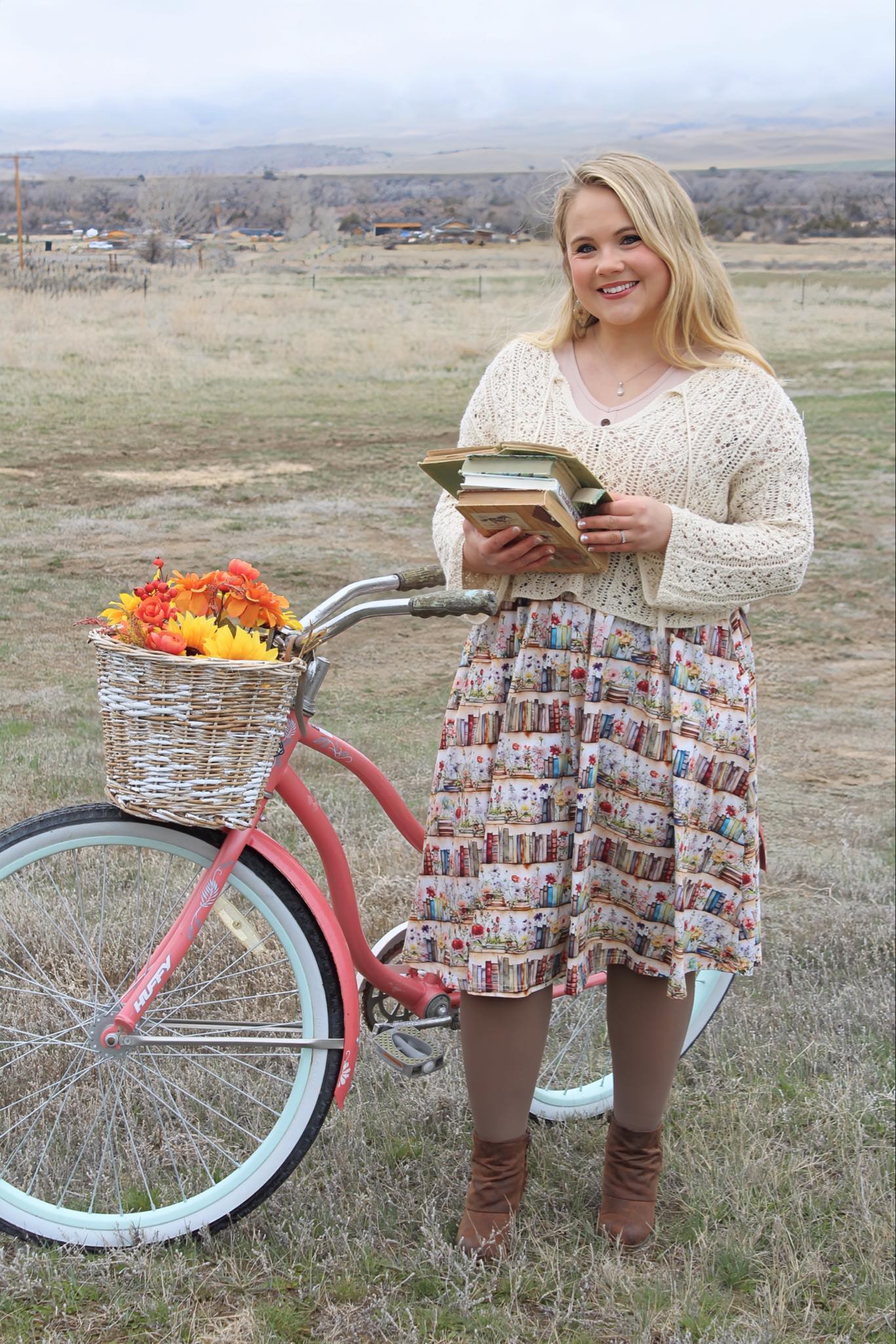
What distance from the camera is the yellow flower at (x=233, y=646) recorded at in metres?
1.93

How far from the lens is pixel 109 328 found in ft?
13.5

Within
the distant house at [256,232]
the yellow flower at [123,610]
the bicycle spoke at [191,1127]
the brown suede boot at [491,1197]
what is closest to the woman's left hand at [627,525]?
the yellow flower at [123,610]

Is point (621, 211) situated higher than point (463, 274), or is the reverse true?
point (463, 274)

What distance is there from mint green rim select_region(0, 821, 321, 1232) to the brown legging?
296mm

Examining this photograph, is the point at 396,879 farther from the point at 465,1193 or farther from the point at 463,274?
the point at 463,274

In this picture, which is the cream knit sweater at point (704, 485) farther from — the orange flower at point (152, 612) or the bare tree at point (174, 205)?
the bare tree at point (174, 205)

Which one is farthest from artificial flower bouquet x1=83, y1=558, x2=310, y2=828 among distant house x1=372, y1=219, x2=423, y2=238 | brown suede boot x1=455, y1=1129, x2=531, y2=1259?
distant house x1=372, y1=219, x2=423, y2=238

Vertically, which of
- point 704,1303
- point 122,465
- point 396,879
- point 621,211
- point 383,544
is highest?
point 621,211

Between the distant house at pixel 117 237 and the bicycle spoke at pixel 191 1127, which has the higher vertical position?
the distant house at pixel 117 237

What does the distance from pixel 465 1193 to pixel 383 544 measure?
4.13m

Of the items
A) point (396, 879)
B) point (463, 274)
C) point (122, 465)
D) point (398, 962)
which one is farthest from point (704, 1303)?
point (463, 274)

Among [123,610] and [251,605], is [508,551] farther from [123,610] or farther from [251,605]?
[123,610]

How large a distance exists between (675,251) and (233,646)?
935mm

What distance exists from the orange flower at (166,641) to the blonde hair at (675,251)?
3.01 ft
